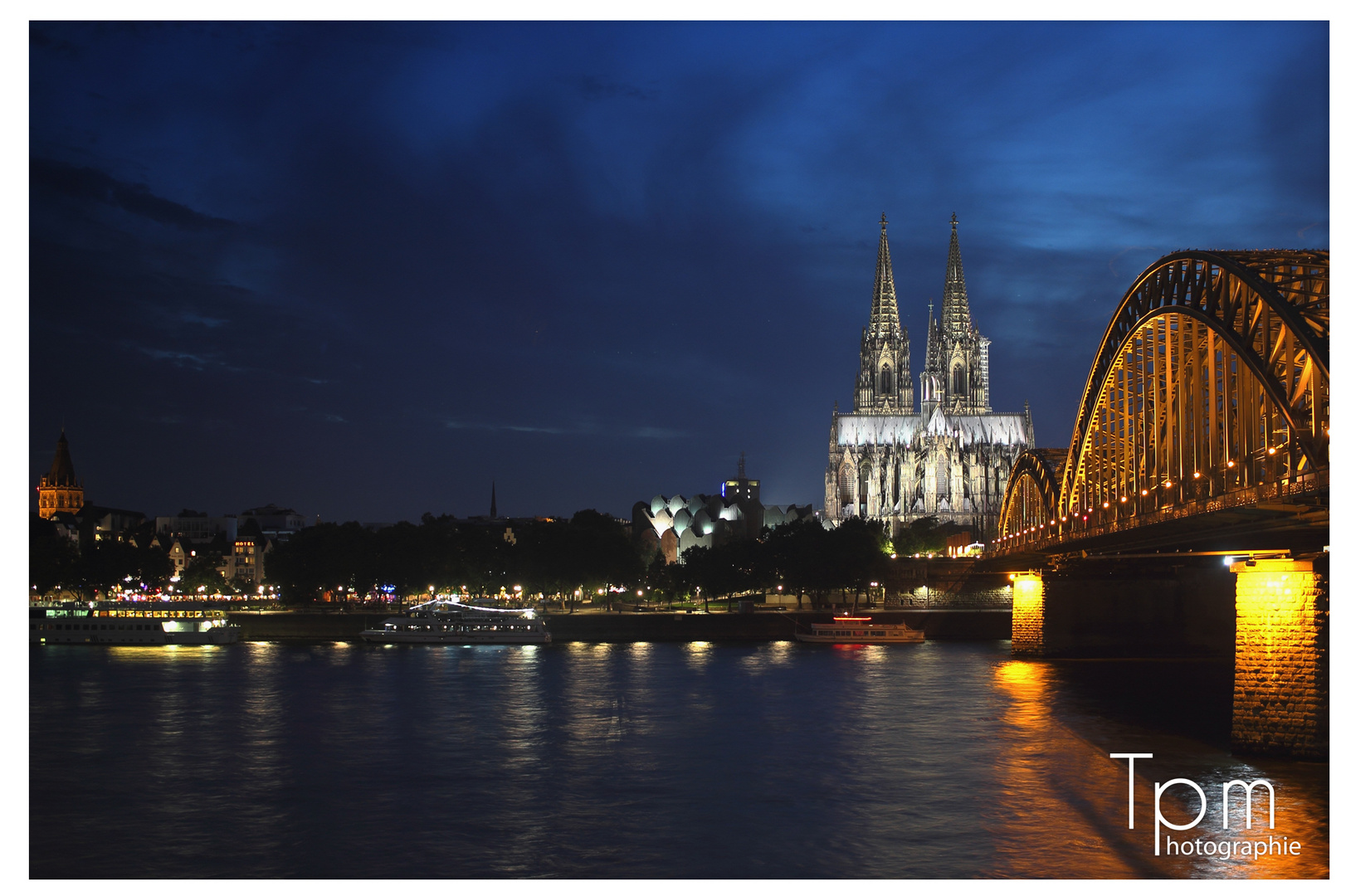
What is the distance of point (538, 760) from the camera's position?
3186 centimetres

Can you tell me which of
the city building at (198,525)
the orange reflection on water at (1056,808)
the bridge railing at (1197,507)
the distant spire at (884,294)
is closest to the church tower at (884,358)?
the distant spire at (884,294)

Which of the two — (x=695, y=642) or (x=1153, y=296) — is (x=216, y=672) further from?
(x=1153, y=296)

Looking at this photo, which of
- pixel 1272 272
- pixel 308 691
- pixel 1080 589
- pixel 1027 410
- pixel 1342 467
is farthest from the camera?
pixel 1027 410

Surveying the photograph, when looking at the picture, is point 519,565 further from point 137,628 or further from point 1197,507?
point 1197,507

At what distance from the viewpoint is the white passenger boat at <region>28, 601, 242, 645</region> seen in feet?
245

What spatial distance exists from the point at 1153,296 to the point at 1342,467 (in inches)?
687

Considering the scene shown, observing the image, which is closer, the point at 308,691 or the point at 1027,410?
the point at 308,691

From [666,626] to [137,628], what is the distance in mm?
29310

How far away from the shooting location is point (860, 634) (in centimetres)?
7512

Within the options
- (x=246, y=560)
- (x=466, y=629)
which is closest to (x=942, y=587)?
(x=466, y=629)

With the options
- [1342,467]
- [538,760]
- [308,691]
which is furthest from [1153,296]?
[308,691]

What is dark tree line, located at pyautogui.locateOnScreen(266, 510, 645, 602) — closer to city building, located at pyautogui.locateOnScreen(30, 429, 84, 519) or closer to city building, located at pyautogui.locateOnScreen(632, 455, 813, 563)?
city building, located at pyautogui.locateOnScreen(632, 455, 813, 563)

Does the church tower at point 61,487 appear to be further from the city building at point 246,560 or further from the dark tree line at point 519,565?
the dark tree line at point 519,565

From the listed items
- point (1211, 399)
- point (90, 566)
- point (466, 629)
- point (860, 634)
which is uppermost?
point (1211, 399)
